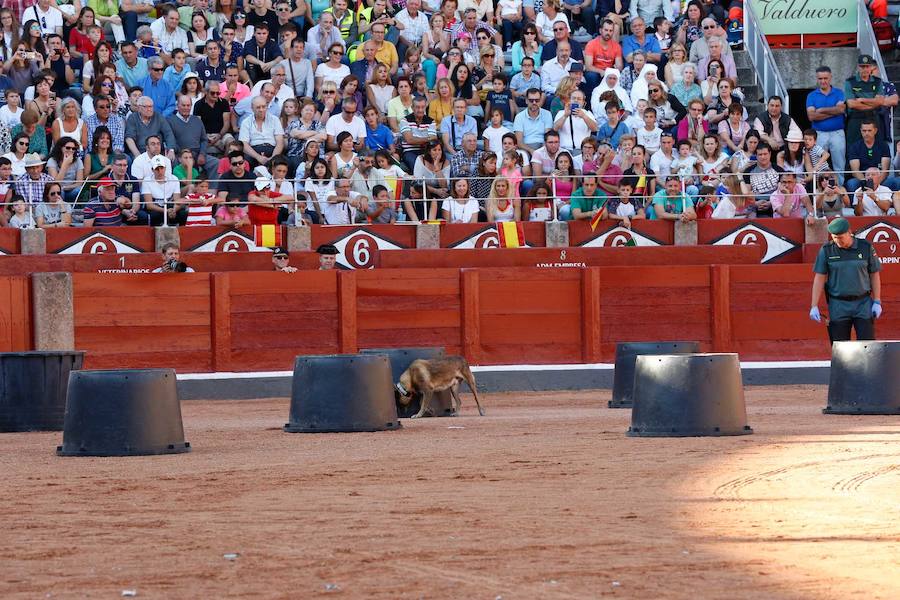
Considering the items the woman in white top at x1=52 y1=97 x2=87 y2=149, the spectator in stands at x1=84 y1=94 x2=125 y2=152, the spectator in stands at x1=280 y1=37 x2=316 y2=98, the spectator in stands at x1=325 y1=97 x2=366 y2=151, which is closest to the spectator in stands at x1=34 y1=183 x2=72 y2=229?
the woman in white top at x1=52 y1=97 x2=87 y2=149

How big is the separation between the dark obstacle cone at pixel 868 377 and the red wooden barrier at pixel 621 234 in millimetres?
6288

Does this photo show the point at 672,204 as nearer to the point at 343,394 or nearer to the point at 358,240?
the point at 358,240

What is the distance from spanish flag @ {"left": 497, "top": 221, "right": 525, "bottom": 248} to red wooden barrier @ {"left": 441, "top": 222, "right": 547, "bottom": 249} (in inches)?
1.9

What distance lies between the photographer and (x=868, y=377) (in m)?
12.3

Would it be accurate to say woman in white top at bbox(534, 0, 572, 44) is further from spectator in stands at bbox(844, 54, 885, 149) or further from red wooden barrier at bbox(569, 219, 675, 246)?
red wooden barrier at bbox(569, 219, 675, 246)

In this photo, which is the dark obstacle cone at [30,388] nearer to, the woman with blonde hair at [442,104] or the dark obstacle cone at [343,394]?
the dark obstacle cone at [343,394]

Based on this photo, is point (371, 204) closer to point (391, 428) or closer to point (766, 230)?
point (766, 230)

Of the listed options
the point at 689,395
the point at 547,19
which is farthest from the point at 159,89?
the point at 689,395

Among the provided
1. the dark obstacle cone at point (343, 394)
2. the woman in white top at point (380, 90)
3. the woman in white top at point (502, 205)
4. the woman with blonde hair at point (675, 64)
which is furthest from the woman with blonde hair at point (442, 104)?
the dark obstacle cone at point (343, 394)

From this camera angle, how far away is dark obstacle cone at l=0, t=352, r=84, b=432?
12.8 meters

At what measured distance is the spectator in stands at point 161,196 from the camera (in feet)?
58.1

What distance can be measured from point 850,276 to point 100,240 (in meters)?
8.30

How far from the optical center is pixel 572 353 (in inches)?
717

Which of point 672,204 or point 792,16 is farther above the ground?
point 792,16
